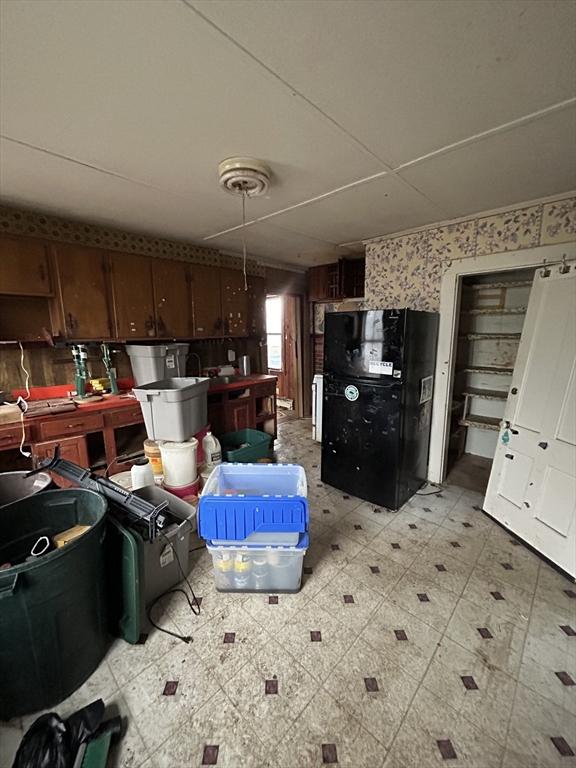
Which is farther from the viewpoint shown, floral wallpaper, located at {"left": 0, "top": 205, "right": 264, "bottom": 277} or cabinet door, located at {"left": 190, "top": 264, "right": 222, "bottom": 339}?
cabinet door, located at {"left": 190, "top": 264, "right": 222, "bottom": 339}

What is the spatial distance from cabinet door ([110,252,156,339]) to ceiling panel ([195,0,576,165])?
90.3 inches

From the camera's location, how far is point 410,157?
1639 mm

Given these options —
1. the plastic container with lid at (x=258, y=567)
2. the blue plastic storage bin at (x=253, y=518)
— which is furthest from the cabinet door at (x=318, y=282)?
the plastic container with lid at (x=258, y=567)

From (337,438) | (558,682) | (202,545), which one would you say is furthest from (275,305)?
(558,682)

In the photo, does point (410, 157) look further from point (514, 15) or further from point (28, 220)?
point (28, 220)

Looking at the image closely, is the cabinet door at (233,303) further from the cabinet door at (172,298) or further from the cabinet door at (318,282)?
the cabinet door at (318,282)

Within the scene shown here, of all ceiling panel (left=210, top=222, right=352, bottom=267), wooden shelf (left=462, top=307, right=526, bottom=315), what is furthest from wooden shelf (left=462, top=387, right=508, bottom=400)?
ceiling panel (left=210, top=222, right=352, bottom=267)

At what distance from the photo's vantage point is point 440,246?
274 centimetres

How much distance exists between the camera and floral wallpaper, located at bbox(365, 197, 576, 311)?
7.17 ft

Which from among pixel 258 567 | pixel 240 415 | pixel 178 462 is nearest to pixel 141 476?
pixel 178 462

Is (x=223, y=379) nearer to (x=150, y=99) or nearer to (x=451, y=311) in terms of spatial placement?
(x=451, y=311)

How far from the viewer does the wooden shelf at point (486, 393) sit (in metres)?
3.07

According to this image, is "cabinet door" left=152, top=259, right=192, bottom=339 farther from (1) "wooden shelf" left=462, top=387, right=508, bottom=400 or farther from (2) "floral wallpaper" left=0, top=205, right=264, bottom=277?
(1) "wooden shelf" left=462, top=387, right=508, bottom=400

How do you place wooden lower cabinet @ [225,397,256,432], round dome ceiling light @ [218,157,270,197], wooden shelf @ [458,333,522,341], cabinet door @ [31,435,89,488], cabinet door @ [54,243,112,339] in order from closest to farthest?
1. round dome ceiling light @ [218,157,270,197]
2. cabinet door @ [31,435,89,488]
3. cabinet door @ [54,243,112,339]
4. wooden shelf @ [458,333,522,341]
5. wooden lower cabinet @ [225,397,256,432]
